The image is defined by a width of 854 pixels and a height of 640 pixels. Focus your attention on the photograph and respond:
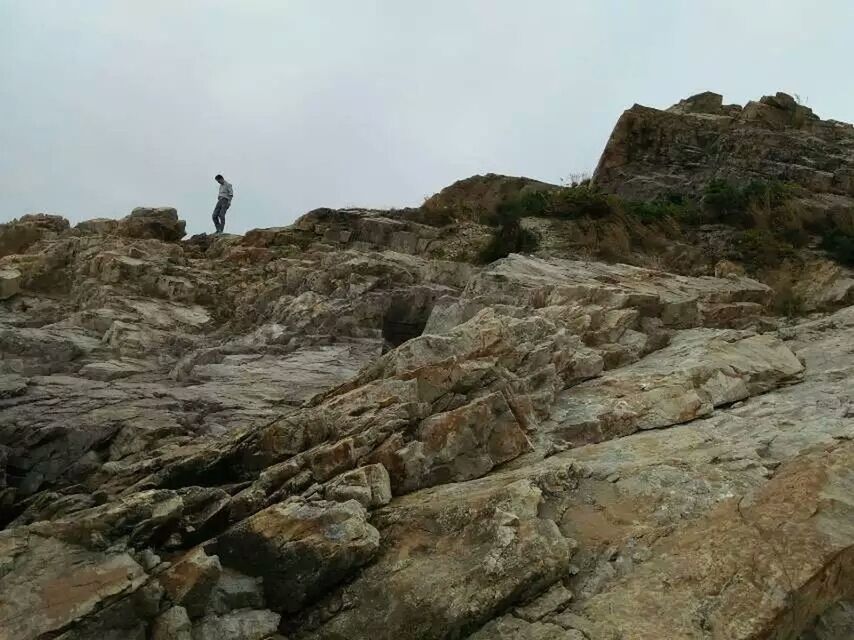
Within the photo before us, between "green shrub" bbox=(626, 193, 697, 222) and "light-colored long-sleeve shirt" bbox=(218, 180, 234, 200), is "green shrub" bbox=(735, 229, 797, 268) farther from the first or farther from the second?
"light-colored long-sleeve shirt" bbox=(218, 180, 234, 200)

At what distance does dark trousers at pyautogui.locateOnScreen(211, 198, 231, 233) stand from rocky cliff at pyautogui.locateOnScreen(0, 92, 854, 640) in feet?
25.5

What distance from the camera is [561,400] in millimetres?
8109

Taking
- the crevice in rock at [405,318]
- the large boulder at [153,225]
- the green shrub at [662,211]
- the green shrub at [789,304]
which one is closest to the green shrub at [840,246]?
the green shrub at [789,304]

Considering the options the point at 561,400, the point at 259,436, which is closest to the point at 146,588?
the point at 259,436

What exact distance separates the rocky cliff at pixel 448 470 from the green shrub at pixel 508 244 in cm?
281

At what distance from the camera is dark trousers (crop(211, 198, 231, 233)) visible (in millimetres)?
20000

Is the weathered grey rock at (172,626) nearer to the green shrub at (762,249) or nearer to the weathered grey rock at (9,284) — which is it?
the weathered grey rock at (9,284)

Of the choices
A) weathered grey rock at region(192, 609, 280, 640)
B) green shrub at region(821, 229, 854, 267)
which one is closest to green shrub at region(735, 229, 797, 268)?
green shrub at region(821, 229, 854, 267)

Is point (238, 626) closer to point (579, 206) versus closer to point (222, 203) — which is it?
point (579, 206)

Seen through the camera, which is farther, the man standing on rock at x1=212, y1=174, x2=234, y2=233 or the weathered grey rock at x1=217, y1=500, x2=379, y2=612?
the man standing on rock at x1=212, y1=174, x2=234, y2=233

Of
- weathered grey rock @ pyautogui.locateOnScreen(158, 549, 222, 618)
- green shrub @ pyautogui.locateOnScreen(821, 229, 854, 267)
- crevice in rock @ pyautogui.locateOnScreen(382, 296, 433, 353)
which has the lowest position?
weathered grey rock @ pyautogui.locateOnScreen(158, 549, 222, 618)

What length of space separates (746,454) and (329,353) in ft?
23.0

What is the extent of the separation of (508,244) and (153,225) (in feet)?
34.1

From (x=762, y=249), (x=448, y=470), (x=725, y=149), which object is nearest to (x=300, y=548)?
(x=448, y=470)
